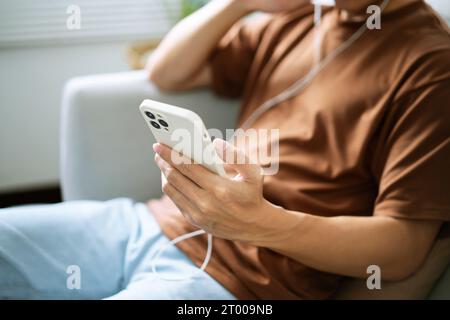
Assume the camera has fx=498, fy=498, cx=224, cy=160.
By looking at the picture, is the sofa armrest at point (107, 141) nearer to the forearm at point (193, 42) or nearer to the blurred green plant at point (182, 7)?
the forearm at point (193, 42)

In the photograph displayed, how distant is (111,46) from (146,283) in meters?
1.09

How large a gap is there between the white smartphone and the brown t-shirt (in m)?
0.24

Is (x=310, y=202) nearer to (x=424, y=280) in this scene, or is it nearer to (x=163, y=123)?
(x=424, y=280)

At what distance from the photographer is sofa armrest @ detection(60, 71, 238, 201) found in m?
1.01

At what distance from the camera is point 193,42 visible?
1.00 metres

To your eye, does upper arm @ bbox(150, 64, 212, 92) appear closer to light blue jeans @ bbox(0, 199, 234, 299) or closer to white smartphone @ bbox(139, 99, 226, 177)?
light blue jeans @ bbox(0, 199, 234, 299)

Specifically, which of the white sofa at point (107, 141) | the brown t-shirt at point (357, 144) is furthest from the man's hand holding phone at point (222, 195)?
the white sofa at point (107, 141)

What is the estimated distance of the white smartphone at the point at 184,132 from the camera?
557 millimetres

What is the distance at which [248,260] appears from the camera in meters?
0.79

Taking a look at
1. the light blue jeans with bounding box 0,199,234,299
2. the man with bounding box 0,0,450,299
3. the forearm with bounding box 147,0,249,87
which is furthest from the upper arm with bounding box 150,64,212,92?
the light blue jeans with bounding box 0,199,234,299

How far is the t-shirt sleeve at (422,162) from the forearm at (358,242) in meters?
0.03

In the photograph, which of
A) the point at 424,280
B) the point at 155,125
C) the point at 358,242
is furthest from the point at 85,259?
the point at 424,280
